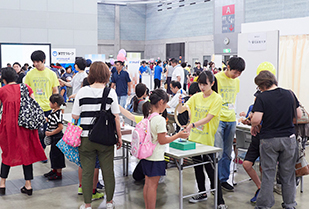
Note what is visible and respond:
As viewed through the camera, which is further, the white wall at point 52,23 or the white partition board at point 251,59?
the white wall at point 52,23

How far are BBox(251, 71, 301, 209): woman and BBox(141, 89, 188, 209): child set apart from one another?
2.41 feet

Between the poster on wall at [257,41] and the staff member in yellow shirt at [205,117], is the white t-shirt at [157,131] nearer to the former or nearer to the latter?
the staff member in yellow shirt at [205,117]

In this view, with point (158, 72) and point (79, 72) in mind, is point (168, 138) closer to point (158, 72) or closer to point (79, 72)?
point (79, 72)

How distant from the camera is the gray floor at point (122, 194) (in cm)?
371

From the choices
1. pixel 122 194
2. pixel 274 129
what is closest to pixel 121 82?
pixel 122 194

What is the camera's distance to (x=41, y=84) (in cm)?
486

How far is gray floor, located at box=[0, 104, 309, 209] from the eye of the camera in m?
3.71

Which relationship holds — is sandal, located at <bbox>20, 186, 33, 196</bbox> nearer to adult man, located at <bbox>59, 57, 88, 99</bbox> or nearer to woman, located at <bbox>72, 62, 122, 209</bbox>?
woman, located at <bbox>72, 62, 122, 209</bbox>

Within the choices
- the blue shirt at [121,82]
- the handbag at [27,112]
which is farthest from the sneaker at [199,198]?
the blue shirt at [121,82]

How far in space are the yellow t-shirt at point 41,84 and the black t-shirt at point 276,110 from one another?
9.88ft

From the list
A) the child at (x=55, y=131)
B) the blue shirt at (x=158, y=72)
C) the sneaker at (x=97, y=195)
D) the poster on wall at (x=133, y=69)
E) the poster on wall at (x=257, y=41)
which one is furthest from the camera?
the blue shirt at (x=158, y=72)

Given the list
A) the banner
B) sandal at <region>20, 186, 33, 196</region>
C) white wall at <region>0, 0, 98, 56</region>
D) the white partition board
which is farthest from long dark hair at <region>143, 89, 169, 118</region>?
white wall at <region>0, 0, 98, 56</region>

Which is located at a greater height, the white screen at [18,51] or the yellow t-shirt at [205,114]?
the white screen at [18,51]

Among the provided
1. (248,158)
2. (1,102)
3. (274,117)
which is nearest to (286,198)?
(248,158)
